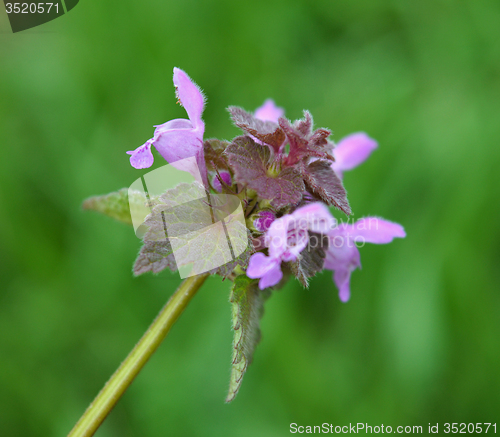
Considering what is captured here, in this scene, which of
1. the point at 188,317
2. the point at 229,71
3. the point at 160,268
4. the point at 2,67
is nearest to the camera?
the point at 160,268

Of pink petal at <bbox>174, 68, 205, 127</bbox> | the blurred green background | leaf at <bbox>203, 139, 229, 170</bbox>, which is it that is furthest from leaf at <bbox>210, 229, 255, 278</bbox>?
the blurred green background

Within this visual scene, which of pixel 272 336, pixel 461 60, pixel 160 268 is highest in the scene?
pixel 461 60

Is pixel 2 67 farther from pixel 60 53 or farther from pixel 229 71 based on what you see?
pixel 229 71

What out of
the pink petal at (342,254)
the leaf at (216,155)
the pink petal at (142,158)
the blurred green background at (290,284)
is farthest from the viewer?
the blurred green background at (290,284)

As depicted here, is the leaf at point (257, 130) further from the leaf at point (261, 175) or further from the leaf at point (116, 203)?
the leaf at point (116, 203)

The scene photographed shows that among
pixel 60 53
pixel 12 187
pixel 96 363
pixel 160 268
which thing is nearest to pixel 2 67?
pixel 60 53

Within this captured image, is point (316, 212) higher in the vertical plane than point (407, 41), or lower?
lower

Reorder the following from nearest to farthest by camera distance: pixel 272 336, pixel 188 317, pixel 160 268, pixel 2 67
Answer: pixel 160 268, pixel 272 336, pixel 188 317, pixel 2 67

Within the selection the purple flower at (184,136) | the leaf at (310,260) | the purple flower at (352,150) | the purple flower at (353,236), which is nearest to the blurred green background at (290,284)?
the purple flower at (352,150)
